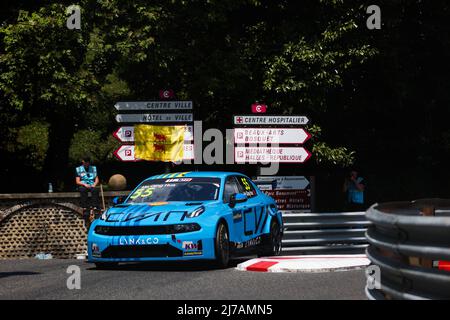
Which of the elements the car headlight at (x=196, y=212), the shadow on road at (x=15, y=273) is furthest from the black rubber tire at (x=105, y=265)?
the car headlight at (x=196, y=212)

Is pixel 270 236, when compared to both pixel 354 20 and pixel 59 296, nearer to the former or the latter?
pixel 59 296

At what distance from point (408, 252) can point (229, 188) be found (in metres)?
8.38

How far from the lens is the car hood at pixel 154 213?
1284 cm

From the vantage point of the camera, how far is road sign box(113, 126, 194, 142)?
20250mm

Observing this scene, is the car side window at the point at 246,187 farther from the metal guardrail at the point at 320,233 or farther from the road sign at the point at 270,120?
the road sign at the point at 270,120

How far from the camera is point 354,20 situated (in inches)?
987

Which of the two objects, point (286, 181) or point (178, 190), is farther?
point (286, 181)

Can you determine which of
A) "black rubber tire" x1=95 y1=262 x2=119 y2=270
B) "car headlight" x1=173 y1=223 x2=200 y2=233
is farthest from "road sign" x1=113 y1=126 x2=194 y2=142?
"car headlight" x1=173 y1=223 x2=200 y2=233

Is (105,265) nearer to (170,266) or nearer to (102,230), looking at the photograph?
(102,230)

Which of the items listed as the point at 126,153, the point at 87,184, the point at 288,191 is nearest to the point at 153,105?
the point at 126,153

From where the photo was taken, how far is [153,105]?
20453 mm

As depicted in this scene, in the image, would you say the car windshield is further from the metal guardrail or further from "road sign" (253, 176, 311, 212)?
"road sign" (253, 176, 311, 212)

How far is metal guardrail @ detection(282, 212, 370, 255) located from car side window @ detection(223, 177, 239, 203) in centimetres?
252
